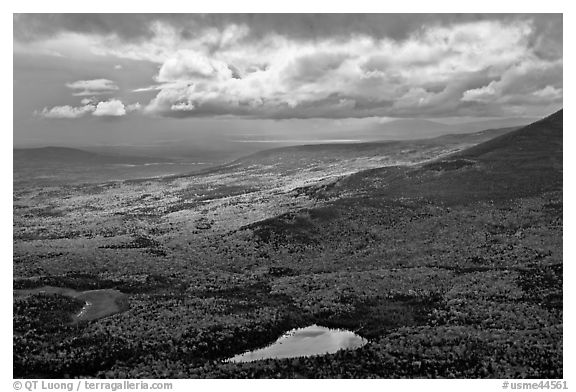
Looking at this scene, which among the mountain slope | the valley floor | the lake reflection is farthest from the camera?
the mountain slope

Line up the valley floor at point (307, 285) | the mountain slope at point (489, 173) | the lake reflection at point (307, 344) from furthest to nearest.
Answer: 1. the mountain slope at point (489, 173)
2. the lake reflection at point (307, 344)
3. the valley floor at point (307, 285)

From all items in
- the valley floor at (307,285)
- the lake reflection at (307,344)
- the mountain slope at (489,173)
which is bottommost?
the lake reflection at (307,344)

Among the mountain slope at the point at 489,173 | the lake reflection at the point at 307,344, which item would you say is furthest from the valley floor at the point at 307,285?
the mountain slope at the point at 489,173

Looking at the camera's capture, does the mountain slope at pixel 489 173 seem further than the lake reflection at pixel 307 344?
Yes

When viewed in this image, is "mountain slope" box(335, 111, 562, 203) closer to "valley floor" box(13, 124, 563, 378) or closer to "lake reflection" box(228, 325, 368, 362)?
"valley floor" box(13, 124, 563, 378)

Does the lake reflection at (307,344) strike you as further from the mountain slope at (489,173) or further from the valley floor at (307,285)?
the mountain slope at (489,173)

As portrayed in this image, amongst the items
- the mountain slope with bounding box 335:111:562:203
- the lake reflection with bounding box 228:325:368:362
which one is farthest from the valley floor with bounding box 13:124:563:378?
the mountain slope with bounding box 335:111:562:203

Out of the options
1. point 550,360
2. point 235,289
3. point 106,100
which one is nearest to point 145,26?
point 106,100

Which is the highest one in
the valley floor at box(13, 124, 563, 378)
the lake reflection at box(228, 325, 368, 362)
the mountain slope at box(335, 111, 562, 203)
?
the mountain slope at box(335, 111, 562, 203)

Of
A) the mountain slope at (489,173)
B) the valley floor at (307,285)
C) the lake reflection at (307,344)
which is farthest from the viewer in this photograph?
the mountain slope at (489,173)
